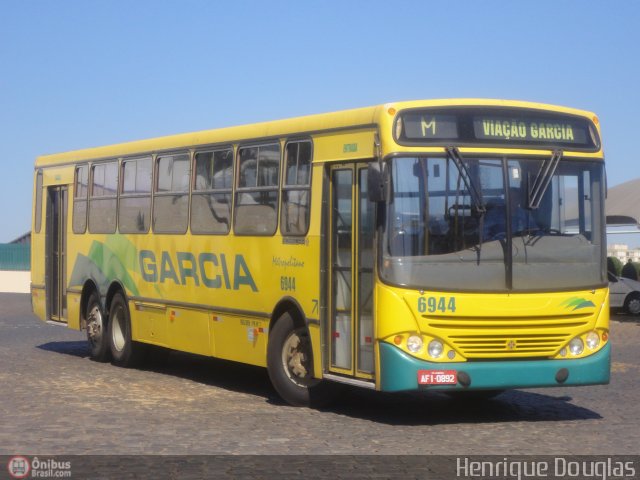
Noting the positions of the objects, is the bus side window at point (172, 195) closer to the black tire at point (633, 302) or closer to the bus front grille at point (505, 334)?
the bus front grille at point (505, 334)

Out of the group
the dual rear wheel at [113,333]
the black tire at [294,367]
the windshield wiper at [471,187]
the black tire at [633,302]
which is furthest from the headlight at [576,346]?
the black tire at [633,302]

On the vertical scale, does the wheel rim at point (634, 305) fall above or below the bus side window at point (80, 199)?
below

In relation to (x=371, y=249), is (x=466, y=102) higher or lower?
higher

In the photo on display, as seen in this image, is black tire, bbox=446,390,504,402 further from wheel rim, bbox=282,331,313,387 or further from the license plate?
the license plate

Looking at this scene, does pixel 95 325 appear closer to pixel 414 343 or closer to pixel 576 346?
pixel 414 343

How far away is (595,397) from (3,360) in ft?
29.8

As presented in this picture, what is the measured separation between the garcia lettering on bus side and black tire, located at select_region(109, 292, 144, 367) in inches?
37.9

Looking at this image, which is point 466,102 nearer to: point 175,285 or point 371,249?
point 371,249

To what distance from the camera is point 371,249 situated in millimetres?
12383

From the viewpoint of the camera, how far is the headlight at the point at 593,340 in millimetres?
12516

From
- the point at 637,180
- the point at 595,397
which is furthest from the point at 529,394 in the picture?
the point at 637,180

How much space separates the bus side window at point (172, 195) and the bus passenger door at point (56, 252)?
388 centimetres

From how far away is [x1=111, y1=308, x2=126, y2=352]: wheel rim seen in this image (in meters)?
18.7
